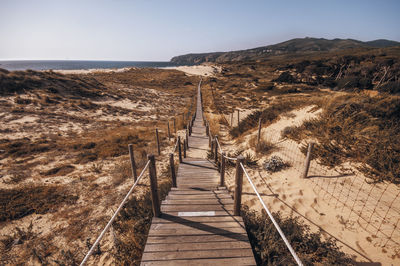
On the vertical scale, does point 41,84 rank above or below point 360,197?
above

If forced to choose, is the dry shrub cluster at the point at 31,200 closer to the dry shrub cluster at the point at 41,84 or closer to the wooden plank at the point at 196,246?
the wooden plank at the point at 196,246

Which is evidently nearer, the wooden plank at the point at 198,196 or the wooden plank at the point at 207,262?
the wooden plank at the point at 207,262

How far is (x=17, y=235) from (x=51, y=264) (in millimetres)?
1700

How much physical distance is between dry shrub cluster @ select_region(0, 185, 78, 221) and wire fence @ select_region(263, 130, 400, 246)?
785 cm

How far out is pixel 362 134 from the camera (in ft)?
19.9

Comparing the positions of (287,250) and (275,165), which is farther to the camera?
(275,165)

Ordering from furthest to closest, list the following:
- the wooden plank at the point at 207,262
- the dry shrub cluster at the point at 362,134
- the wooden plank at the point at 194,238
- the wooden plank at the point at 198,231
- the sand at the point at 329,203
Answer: the dry shrub cluster at the point at 362,134, the sand at the point at 329,203, the wooden plank at the point at 198,231, the wooden plank at the point at 194,238, the wooden plank at the point at 207,262

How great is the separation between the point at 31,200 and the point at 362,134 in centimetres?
1157

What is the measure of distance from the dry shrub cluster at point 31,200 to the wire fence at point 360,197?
7.85 metres

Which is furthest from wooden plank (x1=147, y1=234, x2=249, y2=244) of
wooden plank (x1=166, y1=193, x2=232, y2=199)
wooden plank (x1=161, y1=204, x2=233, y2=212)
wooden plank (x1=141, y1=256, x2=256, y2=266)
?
wooden plank (x1=166, y1=193, x2=232, y2=199)

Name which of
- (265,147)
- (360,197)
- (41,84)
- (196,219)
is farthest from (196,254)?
(41,84)

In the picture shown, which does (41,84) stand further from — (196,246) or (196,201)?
(196,246)

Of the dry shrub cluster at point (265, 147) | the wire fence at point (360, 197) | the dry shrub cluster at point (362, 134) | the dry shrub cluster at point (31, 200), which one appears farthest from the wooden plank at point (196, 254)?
the dry shrub cluster at point (265, 147)

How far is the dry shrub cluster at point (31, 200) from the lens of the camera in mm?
5141
